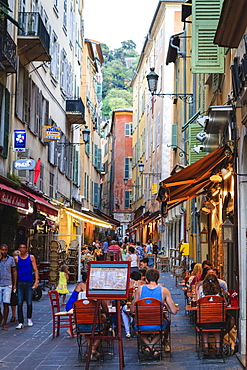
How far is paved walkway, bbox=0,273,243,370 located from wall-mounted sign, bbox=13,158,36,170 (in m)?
5.83

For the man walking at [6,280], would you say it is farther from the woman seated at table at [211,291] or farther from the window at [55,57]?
the window at [55,57]

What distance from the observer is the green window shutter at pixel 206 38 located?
13.3m

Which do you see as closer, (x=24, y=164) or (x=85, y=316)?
(x=85, y=316)

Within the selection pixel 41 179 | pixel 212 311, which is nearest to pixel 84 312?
pixel 212 311

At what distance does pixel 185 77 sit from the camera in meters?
27.0

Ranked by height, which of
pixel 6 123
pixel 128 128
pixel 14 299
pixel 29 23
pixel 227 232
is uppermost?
pixel 128 128

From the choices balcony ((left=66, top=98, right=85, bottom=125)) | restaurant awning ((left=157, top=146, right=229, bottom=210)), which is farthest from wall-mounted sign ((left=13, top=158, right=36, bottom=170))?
balcony ((left=66, top=98, right=85, bottom=125))

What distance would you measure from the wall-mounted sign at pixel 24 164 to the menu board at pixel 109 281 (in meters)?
9.62

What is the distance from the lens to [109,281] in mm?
8297

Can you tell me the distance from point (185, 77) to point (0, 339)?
18299 mm

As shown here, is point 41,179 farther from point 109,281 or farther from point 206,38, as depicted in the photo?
point 109,281

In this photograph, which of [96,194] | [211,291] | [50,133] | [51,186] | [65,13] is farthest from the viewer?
[96,194]

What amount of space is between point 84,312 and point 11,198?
480cm

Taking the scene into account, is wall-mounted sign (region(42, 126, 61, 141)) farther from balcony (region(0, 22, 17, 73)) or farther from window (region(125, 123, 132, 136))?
window (region(125, 123, 132, 136))
